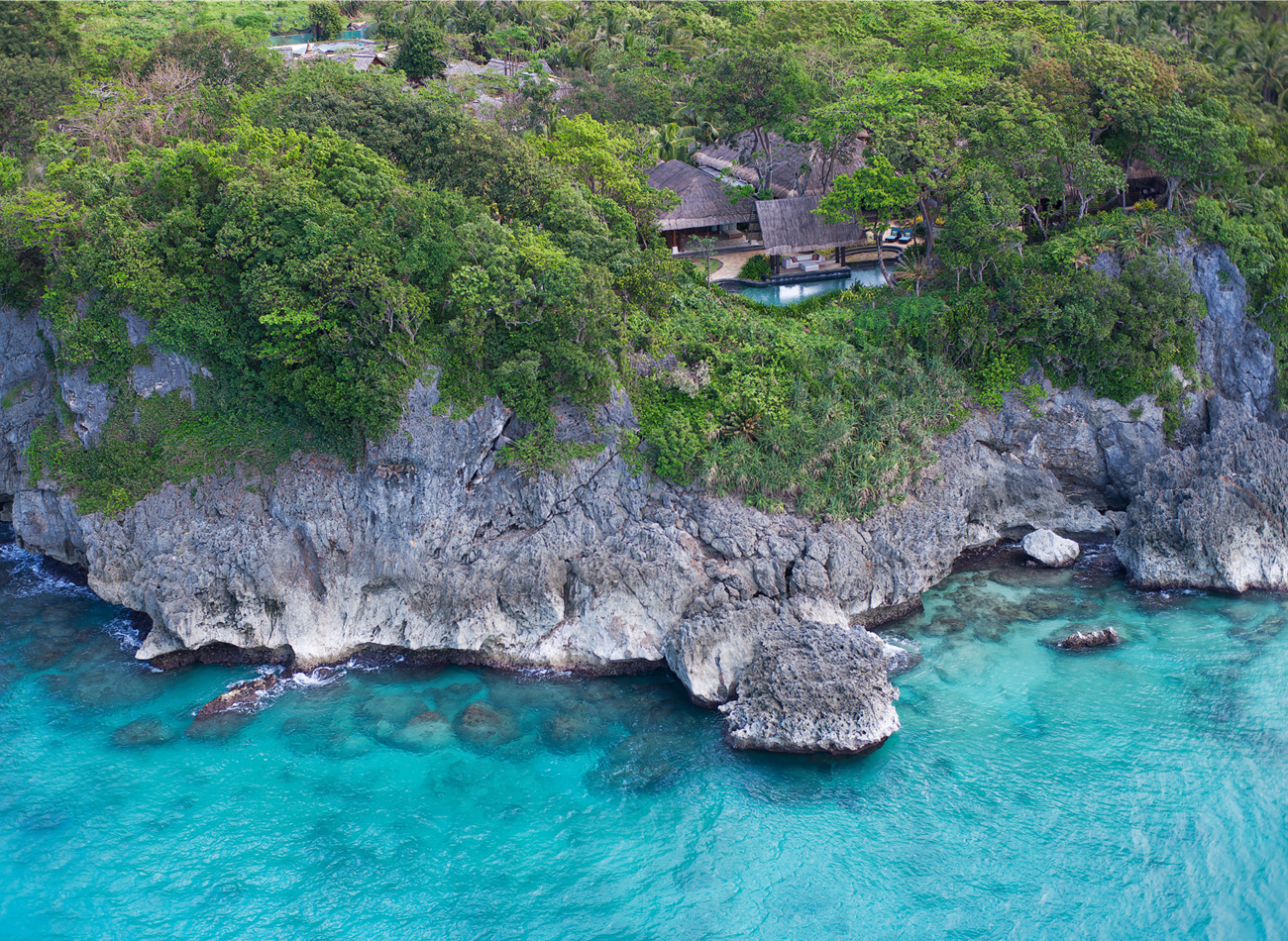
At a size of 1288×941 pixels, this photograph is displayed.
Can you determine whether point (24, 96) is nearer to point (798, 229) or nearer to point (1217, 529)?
point (798, 229)

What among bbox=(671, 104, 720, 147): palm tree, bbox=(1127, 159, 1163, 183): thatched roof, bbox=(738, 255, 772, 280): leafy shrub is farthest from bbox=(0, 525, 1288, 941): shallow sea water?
bbox=(671, 104, 720, 147): palm tree

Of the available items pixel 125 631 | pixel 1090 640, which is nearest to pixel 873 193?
pixel 1090 640

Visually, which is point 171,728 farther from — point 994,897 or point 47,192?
point 994,897

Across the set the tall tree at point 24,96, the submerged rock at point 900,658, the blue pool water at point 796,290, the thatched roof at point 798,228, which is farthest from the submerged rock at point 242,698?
the tall tree at point 24,96

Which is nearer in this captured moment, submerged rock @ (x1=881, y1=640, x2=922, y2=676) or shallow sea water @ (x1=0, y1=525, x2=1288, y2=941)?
shallow sea water @ (x1=0, y1=525, x2=1288, y2=941)

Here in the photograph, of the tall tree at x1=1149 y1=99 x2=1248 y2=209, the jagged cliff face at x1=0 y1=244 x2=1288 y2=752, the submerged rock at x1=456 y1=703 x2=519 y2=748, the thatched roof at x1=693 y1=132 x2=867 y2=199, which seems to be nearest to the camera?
the submerged rock at x1=456 y1=703 x2=519 y2=748

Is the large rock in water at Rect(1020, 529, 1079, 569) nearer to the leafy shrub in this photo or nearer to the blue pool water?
the blue pool water

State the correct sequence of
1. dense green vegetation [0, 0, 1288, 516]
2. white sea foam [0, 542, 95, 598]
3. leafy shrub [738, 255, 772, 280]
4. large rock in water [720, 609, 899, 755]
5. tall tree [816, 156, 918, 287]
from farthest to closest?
leafy shrub [738, 255, 772, 280] → tall tree [816, 156, 918, 287] → white sea foam [0, 542, 95, 598] → dense green vegetation [0, 0, 1288, 516] → large rock in water [720, 609, 899, 755]

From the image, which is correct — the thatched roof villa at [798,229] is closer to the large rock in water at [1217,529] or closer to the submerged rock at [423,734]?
the large rock in water at [1217,529]
